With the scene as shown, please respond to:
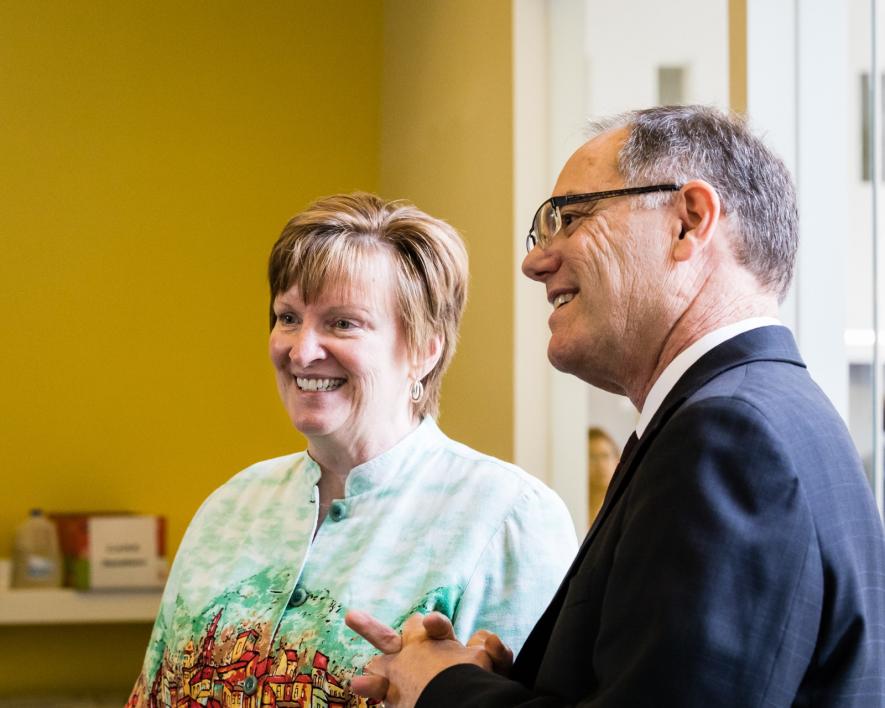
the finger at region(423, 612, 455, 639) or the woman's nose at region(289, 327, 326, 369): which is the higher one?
the woman's nose at region(289, 327, 326, 369)

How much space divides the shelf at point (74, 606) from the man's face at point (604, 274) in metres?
2.60

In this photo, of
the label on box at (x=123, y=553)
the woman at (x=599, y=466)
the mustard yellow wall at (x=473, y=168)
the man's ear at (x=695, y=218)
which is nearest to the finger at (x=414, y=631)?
the man's ear at (x=695, y=218)

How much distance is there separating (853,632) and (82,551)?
2894mm

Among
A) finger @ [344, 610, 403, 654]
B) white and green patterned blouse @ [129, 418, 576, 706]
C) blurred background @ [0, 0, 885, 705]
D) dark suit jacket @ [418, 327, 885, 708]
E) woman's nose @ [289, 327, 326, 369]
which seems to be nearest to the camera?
dark suit jacket @ [418, 327, 885, 708]

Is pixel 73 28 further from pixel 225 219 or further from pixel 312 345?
pixel 312 345

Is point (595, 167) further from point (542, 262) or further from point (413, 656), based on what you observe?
point (413, 656)

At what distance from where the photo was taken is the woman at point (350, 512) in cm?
148

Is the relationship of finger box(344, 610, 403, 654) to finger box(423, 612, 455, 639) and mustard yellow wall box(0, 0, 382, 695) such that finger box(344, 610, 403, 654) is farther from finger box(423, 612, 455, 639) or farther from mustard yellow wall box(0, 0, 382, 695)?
mustard yellow wall box(0, 0, 382, 695)

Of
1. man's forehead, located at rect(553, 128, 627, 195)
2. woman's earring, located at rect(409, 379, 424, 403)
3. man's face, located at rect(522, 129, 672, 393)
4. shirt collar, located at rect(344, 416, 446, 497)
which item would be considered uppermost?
man's forehead, located at rect(553, 128, 627, 195)

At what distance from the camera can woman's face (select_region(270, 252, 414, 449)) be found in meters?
1.63

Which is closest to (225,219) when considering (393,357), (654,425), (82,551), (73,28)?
(73,28)

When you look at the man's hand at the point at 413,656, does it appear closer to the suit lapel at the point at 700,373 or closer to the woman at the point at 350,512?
the suit lapel at the point at 700,373

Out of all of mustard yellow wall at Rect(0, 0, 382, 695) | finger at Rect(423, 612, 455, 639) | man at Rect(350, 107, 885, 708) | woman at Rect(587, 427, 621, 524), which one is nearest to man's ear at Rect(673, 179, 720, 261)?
man at Rect(350, 107, 885, 708)

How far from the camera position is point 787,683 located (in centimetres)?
80
